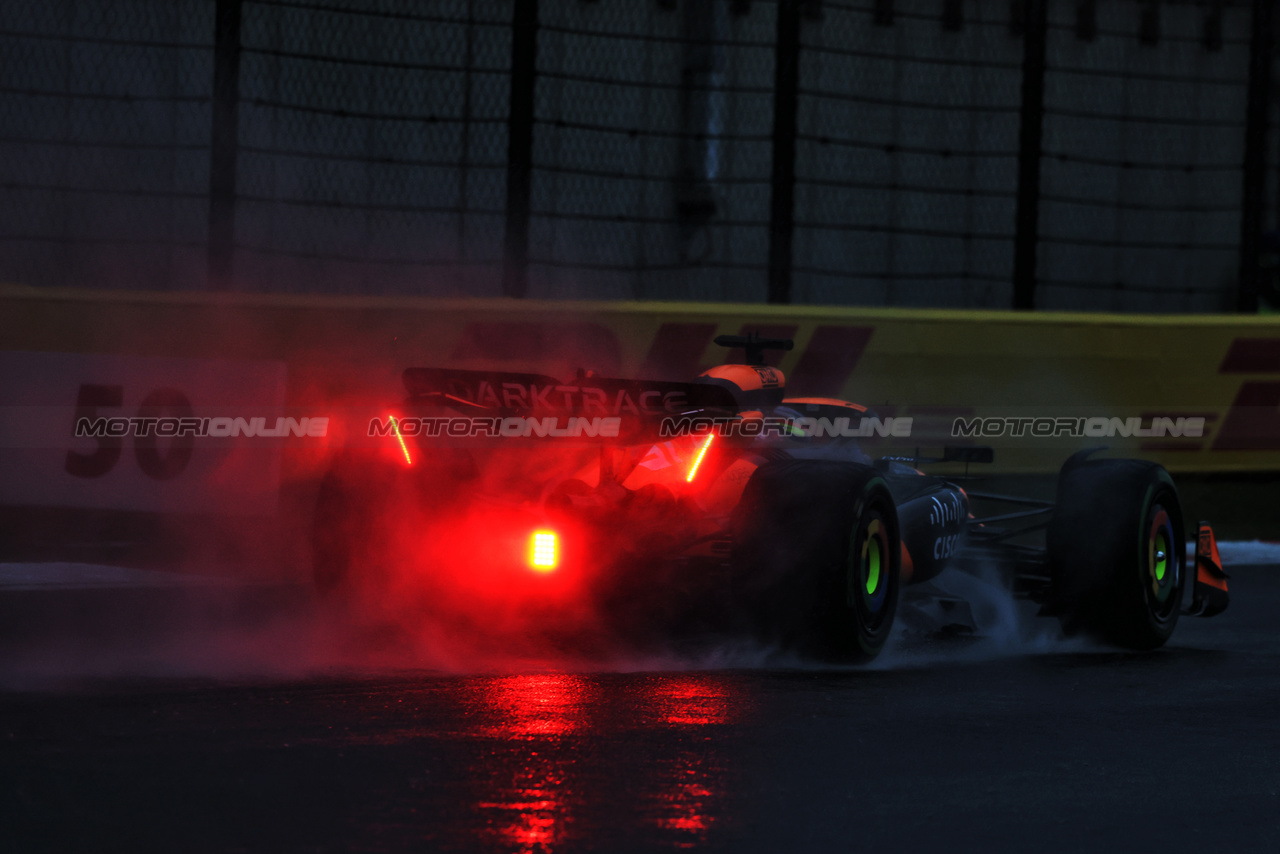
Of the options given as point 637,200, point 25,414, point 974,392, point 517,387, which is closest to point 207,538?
point 25,414

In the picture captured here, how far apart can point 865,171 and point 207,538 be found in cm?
929

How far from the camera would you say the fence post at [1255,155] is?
13602 millimetres

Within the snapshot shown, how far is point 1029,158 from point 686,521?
7.40 meters

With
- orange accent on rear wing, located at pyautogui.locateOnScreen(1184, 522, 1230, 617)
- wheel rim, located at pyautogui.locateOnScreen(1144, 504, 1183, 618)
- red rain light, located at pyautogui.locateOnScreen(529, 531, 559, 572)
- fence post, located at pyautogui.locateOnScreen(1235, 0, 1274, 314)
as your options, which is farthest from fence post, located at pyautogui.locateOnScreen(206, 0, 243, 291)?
fence post, located at pyautogui.locateOnScreen(1235, 0, 1274, 314)

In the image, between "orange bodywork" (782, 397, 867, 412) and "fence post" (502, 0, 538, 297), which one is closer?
"orange bodywork" (782, 397, 867, 412)

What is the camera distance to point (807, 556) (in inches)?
255

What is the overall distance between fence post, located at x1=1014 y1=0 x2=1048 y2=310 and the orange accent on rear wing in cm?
494

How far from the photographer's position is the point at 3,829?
160 inches

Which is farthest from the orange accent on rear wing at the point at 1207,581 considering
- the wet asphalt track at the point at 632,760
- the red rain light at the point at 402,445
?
the red rain light at the point at 402,445

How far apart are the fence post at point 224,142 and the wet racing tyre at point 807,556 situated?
17.9 feet

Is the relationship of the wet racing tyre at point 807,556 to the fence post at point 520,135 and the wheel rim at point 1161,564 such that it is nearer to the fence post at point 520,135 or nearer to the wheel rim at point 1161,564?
the wheel rim at point 1161,564

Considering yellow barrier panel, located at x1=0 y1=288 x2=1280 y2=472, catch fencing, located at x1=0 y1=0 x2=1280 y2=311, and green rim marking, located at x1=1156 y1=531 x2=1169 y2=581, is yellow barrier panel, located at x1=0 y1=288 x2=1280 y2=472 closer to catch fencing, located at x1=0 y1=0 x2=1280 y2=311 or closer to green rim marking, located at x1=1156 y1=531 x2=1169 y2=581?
catch fencing, located at x1=0 y1=0 x2=1280 y2=311

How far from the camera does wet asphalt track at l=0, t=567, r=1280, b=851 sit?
4215mm

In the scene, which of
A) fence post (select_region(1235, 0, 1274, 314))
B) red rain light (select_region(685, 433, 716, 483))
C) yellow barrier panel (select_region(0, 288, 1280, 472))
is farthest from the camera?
fence post (select_region(1235, 0, 1274, 314))
